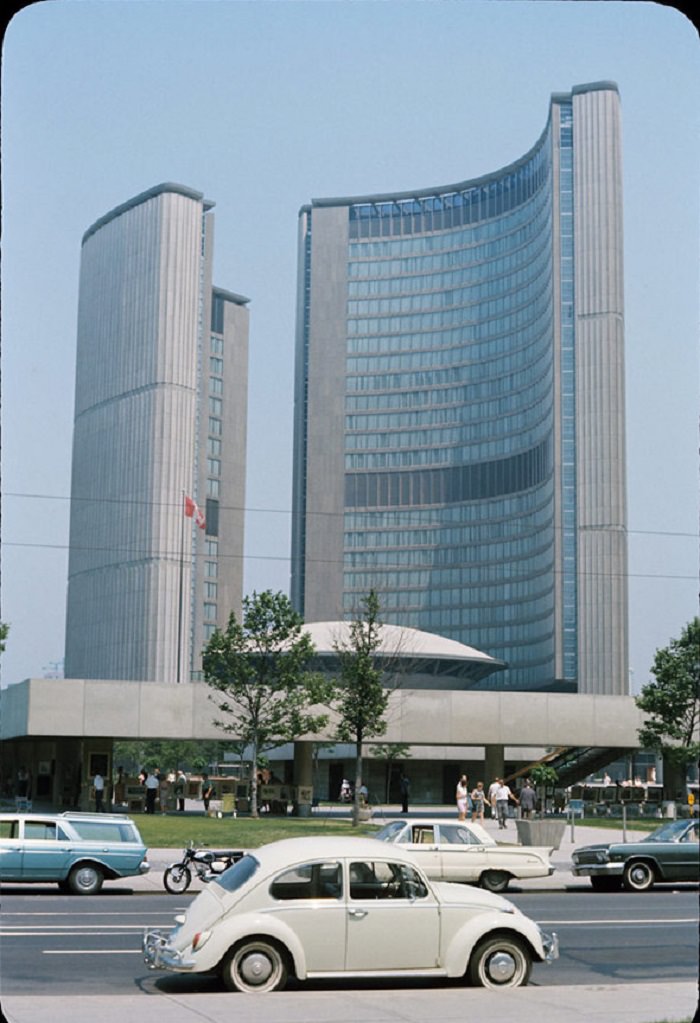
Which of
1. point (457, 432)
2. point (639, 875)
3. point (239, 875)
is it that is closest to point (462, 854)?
point (639, 875)

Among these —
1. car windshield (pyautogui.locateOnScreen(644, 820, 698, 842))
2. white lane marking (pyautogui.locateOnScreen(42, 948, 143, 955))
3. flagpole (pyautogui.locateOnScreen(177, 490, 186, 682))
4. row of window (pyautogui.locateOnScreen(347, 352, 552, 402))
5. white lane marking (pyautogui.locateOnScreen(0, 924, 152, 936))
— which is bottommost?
white lane marking (pyautogui.locateOnScreen(0, 924, 152, 936))

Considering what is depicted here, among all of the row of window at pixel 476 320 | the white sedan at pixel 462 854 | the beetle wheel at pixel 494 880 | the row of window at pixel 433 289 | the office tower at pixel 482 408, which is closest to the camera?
the white sedan at pixel 462 854

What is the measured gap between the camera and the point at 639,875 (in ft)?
94.3

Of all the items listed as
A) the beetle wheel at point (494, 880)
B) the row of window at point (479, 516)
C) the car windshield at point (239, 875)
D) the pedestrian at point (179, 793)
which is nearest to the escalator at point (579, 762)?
the pedestrian at point (179, 793)

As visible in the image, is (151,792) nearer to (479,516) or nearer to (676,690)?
(676,690)

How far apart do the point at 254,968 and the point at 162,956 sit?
108 cm

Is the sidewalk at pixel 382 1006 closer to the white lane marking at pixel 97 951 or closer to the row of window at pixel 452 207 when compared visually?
the white lane marking at pixel 97 951

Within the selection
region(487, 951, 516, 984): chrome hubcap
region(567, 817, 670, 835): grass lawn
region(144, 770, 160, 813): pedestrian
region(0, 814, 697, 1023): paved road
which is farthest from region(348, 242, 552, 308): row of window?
region(487, 951, 516, 984): chrome hubcap

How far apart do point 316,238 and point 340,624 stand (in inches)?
3667

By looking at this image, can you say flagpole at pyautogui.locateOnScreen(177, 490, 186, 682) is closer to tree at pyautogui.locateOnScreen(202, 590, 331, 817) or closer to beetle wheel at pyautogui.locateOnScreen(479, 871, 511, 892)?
tree at pyautogui.locateOnScreen(202, 590, 331, 817)

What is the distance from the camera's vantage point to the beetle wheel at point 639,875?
28688 millimetres

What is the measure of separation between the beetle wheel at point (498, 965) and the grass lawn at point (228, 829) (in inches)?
910

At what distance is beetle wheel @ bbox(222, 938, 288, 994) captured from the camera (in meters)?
14.3

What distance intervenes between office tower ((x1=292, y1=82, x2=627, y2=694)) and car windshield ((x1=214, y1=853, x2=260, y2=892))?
4297 inches
